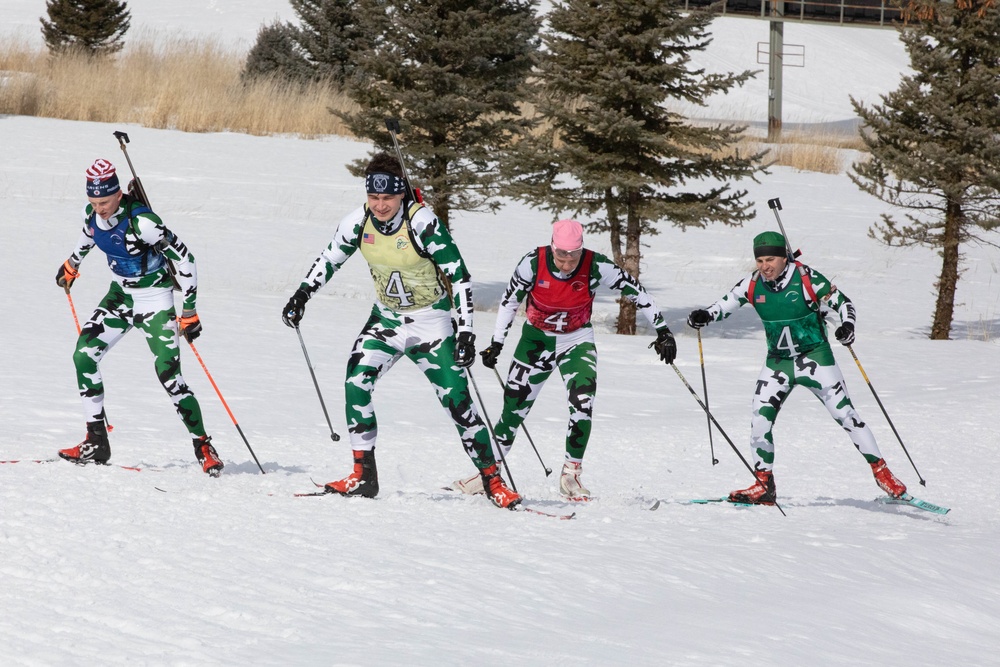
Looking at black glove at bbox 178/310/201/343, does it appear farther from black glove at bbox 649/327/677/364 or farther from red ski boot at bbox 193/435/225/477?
black glove at bbox 649/327/677/364

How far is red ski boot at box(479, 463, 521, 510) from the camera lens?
23.7 ft

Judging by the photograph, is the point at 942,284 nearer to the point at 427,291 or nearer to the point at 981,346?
the point at 981,346

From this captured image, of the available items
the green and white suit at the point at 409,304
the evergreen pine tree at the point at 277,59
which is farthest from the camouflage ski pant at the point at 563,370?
the evergreen pine tree at the point at 277,59

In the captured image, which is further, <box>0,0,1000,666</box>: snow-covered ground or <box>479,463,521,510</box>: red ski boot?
<box>479,463,521,510</box>: red ski boot

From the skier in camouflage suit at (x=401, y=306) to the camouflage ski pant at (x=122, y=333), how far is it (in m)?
1.21

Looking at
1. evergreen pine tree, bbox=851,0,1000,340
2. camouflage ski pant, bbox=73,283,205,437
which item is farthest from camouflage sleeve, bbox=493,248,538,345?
evergreen pine tree, bbox=851,0,1000,340

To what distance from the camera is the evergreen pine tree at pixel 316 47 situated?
31839 millimetres

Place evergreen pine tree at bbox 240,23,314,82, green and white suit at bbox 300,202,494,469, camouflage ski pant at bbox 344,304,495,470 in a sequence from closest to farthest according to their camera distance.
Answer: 1. green and white suit at bbox 300,202,494,469
2. camouflage ski pant at bbox 344,304,495,470
3. evergreen pine tree at bbox 240,23,314,82

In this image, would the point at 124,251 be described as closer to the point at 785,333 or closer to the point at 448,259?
the point at 448,259

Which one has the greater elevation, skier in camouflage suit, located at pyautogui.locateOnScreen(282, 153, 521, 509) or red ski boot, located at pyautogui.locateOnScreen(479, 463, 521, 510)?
skier in camouflage suit, located at pyautogui.locateOnScreen(282, 153, 521, 509)

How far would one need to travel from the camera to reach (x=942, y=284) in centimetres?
1880

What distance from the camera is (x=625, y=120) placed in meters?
16.2

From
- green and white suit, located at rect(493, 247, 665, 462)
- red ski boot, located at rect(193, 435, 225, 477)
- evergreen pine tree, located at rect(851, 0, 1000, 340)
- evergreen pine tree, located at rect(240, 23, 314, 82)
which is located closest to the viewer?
green and white suit, located at rect(493, 247, 665, 462)

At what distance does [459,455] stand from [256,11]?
48795mm
